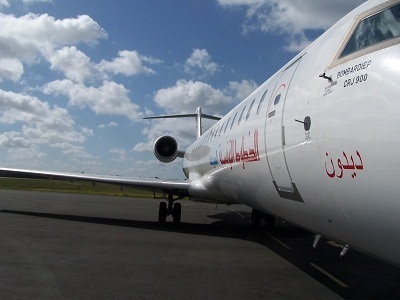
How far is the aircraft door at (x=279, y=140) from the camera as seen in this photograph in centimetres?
530

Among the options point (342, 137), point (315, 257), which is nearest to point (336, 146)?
point (342, 137)

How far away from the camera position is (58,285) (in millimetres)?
6152

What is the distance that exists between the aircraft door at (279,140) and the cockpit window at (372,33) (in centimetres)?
135

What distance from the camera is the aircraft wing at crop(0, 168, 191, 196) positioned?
47.3ft

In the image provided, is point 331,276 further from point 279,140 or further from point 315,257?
point 279,140

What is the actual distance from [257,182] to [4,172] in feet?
43.8

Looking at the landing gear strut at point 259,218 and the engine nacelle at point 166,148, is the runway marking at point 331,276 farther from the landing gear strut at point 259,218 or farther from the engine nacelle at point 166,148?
the engine nacelle at point 166,148

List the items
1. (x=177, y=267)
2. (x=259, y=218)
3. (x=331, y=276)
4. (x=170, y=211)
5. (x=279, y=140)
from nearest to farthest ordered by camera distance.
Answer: (x=279, y=140), (x=331, y=276), (x=177, y=267), (x=259, y=218), (x=170, y=211)

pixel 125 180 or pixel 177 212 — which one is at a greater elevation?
pixel 125 180

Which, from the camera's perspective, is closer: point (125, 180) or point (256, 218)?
point (256, 218)

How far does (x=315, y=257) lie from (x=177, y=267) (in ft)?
10.6

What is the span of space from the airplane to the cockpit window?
11 mm

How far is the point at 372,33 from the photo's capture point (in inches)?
151

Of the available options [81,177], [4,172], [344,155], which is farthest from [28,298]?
[4,172]
